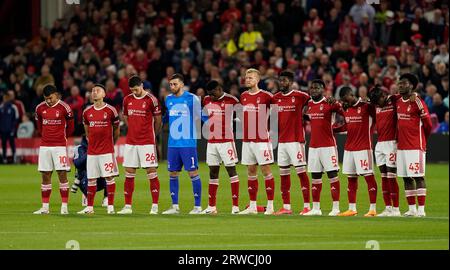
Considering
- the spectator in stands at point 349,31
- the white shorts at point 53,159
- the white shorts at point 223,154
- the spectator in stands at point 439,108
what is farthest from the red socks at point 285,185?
the spectator in stands at point 349,31

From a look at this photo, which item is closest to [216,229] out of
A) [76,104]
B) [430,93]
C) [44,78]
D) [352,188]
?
[352,188]

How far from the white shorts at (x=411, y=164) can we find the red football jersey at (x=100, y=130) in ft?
16.0

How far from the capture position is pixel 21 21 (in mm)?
45375

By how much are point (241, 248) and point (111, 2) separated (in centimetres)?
2703

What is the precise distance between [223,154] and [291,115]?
1318mm

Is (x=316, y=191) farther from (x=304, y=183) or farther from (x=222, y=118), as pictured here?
(x=222, y=118)

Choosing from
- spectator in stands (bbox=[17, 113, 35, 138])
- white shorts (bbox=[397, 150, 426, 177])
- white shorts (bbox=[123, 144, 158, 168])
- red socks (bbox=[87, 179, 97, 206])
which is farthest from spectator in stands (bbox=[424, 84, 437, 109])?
red socks (bbox=[87, 179, 97, 206])

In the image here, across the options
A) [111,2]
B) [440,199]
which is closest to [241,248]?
[440,199]

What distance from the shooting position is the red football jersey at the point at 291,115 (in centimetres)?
2178

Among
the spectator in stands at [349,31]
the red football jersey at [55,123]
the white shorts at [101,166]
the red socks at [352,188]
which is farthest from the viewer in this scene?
the spectator in stands at [349,31]

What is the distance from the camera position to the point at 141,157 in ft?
72.0

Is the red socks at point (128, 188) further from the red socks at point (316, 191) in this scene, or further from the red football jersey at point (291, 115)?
the red socks at point (316, 191)
